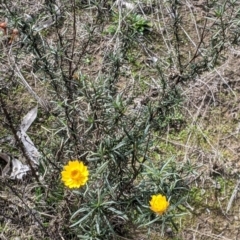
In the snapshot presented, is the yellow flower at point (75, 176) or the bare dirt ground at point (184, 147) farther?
the bare dirt ground at point (184, 147)

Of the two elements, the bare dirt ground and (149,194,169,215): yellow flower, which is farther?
the bare dirt ground

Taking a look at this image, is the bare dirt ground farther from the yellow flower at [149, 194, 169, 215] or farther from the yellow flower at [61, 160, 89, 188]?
the yellow flower at [149, 194, 169, 215]

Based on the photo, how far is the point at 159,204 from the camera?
6.21 feet

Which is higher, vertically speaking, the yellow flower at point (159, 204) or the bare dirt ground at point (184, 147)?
the yellow flower at point (159, 204)

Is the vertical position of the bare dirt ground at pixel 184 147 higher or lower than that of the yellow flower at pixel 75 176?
lower

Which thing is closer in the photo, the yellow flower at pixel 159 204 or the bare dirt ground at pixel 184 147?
the yellow flower at pixel 159 204

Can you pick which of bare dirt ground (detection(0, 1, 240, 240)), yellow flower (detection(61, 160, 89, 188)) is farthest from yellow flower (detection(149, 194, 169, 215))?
bare dirt ground (detection(0, 1, 240, 240))

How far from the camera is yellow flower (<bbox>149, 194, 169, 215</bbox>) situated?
1.89m

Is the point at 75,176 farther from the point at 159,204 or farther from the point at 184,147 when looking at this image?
the point at 184,147

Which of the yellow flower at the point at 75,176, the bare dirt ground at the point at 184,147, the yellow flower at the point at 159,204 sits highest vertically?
the yellow flower at the point at 75,176

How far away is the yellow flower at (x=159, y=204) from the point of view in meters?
1.89

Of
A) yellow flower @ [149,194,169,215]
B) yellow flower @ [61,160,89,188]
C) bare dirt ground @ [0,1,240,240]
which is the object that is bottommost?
bare dirt ground @ [0,1,240,240]

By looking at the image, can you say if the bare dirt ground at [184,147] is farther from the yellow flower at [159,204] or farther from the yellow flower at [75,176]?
the yellow flower at [159,204]

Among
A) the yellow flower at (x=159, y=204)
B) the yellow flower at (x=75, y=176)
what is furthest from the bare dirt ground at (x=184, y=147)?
the yellow flower at (x=159, y=204)
